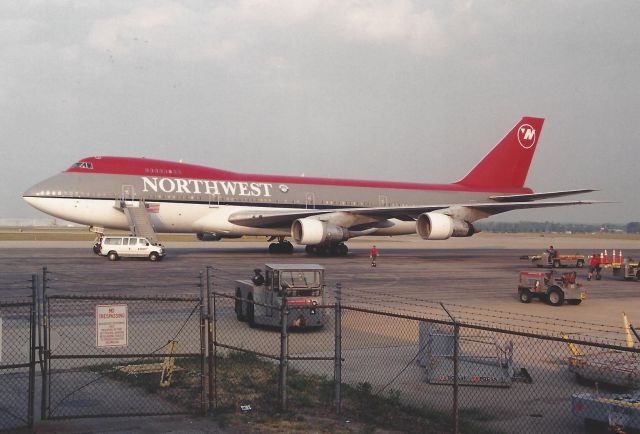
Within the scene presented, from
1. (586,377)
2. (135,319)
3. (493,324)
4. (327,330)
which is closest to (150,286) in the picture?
(135,319)

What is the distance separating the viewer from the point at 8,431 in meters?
7.92

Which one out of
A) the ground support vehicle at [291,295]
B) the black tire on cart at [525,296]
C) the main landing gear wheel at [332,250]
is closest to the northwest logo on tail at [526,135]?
the main landing gear wheel at [332,250]

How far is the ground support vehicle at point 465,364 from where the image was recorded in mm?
11141

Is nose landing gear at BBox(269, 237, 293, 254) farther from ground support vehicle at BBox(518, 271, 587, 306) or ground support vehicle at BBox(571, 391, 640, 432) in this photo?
ground support vehicle at BBox(571, 391, 640, 432)

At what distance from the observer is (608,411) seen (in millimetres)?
8141

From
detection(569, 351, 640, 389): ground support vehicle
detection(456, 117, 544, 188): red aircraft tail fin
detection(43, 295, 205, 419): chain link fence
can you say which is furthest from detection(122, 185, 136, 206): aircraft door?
detection(569, 351, 640, 389): ground support vehicle

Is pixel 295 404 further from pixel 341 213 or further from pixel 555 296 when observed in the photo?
pixel 341 213

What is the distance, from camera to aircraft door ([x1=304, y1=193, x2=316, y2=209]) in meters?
44.6

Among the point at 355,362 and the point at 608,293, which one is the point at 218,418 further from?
the point at 608,293

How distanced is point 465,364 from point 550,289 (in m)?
10.9

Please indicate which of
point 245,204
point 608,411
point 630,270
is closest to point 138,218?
point 245,204

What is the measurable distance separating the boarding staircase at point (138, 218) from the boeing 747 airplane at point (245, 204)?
59 mm

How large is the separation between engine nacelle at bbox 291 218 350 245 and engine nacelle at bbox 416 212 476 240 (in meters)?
5.14

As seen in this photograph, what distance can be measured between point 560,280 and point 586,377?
11620 mm
